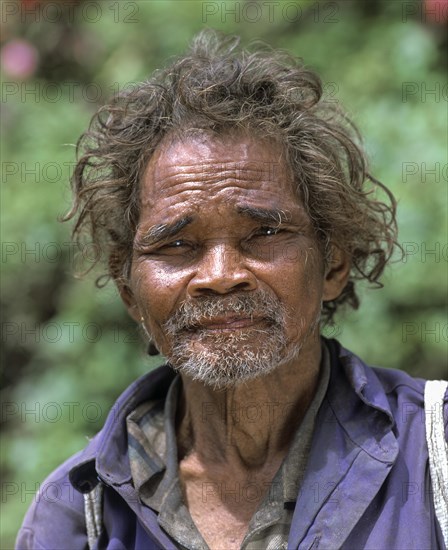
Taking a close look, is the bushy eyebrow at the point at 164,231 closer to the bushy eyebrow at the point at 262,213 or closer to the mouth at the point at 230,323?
the bushy eyebrow at the point at 262,213

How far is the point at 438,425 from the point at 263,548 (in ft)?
1.70

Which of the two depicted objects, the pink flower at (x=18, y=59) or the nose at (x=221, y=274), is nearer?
the nose at (x=221, y=274)

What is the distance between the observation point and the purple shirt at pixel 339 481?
1.93 m

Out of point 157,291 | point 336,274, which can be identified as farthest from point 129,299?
point 336,274

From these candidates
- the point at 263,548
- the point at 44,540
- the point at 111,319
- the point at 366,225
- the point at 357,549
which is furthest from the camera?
the point at 111,319

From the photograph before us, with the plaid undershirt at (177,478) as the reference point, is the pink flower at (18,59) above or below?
above

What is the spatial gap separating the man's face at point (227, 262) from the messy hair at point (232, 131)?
6 centimetres

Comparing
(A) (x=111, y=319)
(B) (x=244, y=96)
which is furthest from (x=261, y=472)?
(A) (x=111, y=319)

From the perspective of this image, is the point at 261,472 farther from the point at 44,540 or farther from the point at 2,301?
the point at 2,301

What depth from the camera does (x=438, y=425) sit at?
2.01 meters

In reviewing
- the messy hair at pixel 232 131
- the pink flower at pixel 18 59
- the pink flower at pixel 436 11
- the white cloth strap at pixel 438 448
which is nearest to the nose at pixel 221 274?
the messy hair at pixel 232 131

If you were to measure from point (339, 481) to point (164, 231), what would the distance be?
758 mm

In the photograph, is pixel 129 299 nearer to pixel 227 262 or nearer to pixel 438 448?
pixel 227 262

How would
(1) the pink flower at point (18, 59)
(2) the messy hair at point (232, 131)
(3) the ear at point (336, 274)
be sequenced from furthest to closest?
1. (1) the pink flower at point (18, 59)
2. (3) the ear at point (336, 274)
3. (2) the messy hair at point (232, 131)
